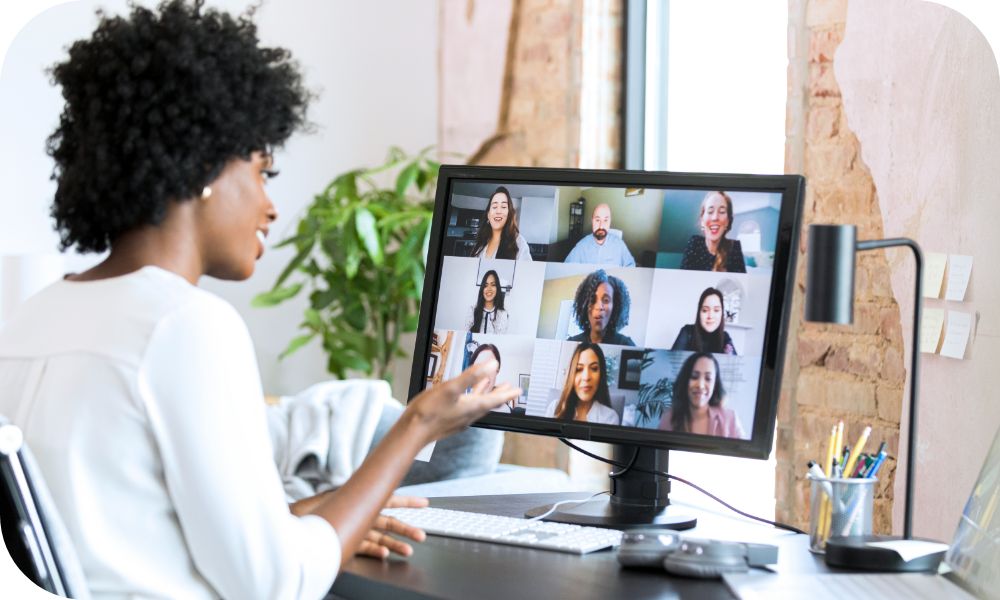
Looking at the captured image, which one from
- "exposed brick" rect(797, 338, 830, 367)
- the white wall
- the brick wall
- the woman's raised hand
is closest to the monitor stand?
the woman's raised hand

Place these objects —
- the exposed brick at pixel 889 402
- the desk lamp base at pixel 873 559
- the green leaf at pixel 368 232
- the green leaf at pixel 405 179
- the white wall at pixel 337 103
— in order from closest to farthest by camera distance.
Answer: the desk lamp base at pixel 873 559, the exposed brick at pixel 889 402, the green leaf at pixel 368 232, the green leaf at pixel 405 179, the white wall at pixel 337 103

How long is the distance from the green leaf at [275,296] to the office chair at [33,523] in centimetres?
258

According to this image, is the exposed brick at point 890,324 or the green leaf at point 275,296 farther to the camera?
the green leaf at point 275,296

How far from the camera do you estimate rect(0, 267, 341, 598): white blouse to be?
1062 mm

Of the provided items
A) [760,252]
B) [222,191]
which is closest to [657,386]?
[760,252]

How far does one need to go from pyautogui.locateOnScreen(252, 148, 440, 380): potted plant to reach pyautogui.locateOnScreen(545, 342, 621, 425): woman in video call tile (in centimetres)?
192

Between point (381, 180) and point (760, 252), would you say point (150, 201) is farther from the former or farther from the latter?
point (381, 180)

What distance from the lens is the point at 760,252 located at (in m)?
1.46

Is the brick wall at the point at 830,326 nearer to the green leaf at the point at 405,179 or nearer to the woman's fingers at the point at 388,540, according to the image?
the woman's fingers at the point at 388,540

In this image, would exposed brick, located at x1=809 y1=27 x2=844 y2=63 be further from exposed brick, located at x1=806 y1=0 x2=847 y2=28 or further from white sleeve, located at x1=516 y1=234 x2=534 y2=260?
white sleeve, located at x1=516 y1=234 x2=534 y2=260

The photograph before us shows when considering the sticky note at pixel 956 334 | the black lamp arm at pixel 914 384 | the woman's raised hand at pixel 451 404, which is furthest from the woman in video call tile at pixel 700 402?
the sticky note at pixel 956 334

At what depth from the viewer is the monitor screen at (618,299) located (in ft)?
4.75

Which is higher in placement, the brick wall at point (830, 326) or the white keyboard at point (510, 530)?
the brick wall at point (830, 326)

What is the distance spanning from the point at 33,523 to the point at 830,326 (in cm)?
177
